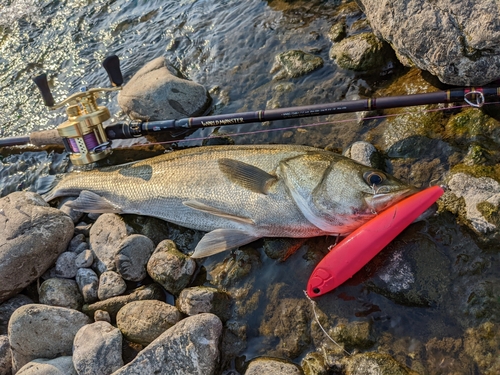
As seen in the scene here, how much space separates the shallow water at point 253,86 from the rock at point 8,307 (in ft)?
7.53

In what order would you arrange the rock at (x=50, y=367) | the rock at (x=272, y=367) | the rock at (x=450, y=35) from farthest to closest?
the rock at (x=450, y=35) < the rock at (x=50, y=367) < the rock at (x=272, y=367)

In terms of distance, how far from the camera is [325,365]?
151 inches

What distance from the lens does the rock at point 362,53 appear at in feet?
20.2

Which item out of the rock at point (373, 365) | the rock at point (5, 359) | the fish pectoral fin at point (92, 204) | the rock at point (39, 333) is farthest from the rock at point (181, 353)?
the fish pectoral fin at point (92, 204)

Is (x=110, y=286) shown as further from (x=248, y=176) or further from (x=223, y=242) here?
(x=248, y=176)

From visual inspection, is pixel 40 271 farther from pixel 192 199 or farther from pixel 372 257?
pixel 372 257

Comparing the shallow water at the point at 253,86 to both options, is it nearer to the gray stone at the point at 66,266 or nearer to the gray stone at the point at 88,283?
the gray stone at the point at 88,283

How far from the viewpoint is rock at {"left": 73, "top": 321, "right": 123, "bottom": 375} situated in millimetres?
4172

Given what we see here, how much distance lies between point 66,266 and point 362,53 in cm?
493

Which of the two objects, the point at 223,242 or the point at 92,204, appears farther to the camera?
the point at 92,204

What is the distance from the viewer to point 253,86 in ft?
22.6

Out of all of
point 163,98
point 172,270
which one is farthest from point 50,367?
point 163,98

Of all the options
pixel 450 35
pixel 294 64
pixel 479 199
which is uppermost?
pixel 450 35

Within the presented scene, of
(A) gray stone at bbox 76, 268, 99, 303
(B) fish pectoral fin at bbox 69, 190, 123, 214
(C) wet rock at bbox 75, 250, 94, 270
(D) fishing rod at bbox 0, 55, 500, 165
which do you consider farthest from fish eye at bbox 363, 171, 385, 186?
(C) wet rock at bbox 75, 250, 94, 270
